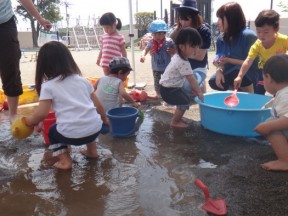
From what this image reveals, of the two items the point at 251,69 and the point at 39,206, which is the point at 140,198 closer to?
the point at 39,206

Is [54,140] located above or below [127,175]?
above

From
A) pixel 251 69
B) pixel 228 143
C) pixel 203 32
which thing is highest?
pixel 203 32

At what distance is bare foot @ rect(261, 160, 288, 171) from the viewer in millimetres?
2123

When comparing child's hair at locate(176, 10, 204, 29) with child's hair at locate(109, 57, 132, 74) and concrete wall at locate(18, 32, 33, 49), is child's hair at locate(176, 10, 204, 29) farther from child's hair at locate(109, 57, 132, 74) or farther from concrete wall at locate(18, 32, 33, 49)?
concrete wall at locate(18, 32, 33, 49)

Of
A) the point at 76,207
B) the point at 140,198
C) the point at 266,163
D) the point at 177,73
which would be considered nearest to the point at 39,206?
the point at 76,207

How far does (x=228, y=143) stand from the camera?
271 cm

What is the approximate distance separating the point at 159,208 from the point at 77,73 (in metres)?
1.11

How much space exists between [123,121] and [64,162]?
72 centimetres

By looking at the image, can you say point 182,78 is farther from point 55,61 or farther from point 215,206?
point 215,206

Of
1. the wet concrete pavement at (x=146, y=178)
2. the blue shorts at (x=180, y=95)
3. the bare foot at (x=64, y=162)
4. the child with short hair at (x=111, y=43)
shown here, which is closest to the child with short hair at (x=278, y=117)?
the wet concrete pavement at (x=146, y=178)

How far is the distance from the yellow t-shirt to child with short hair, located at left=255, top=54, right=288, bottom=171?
890 mm

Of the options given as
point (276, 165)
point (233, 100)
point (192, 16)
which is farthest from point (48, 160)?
point (192, 16)

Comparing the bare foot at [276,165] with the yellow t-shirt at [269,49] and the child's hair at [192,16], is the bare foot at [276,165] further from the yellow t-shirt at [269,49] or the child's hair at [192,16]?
the child's hair at [192,16]

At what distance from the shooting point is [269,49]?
310cm
